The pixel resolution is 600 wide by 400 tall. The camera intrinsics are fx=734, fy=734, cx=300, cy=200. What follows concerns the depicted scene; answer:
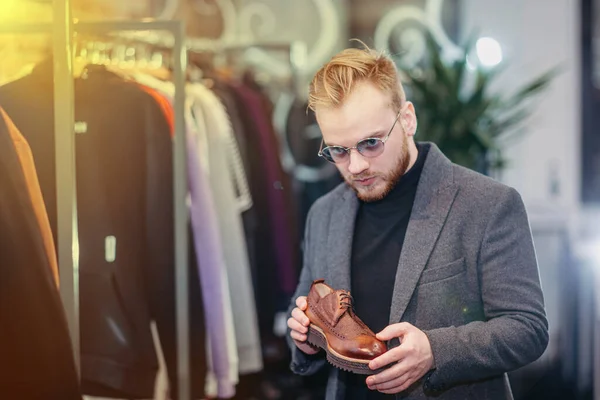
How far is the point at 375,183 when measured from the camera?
4.96 ft

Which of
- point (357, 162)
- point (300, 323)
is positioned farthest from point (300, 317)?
point (357, 162)

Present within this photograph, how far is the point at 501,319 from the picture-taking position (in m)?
1.42

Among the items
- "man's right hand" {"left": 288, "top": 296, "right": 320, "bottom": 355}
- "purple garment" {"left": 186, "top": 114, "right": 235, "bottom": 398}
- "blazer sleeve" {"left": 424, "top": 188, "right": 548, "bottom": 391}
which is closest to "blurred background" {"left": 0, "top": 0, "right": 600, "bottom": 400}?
"purple garment" {"left": 186, "top": 114, "right": 235, "bottom": 398}

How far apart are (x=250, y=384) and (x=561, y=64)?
2.25 metres

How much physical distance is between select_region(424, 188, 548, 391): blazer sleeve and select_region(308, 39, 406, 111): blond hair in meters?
0.32

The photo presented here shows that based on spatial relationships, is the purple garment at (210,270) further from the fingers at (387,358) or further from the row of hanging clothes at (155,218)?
the fingers at (387,358)

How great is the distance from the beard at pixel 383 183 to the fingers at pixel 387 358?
13.3 inches

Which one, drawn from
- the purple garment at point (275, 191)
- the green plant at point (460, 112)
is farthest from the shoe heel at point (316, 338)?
the green plant at point (460, 112)

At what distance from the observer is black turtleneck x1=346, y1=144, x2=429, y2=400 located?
5.10ft

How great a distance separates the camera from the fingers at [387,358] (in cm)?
133

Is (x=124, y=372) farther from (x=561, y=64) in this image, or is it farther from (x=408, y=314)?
(x=561, y=64)

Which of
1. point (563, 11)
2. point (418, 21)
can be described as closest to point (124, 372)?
point (418, 21)

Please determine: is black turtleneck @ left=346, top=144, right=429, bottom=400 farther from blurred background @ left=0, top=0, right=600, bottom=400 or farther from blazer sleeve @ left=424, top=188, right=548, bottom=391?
blurred background @ left=0, top=0, right=600, bottom=400

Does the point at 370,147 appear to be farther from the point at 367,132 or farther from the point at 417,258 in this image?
the point at 417,258
